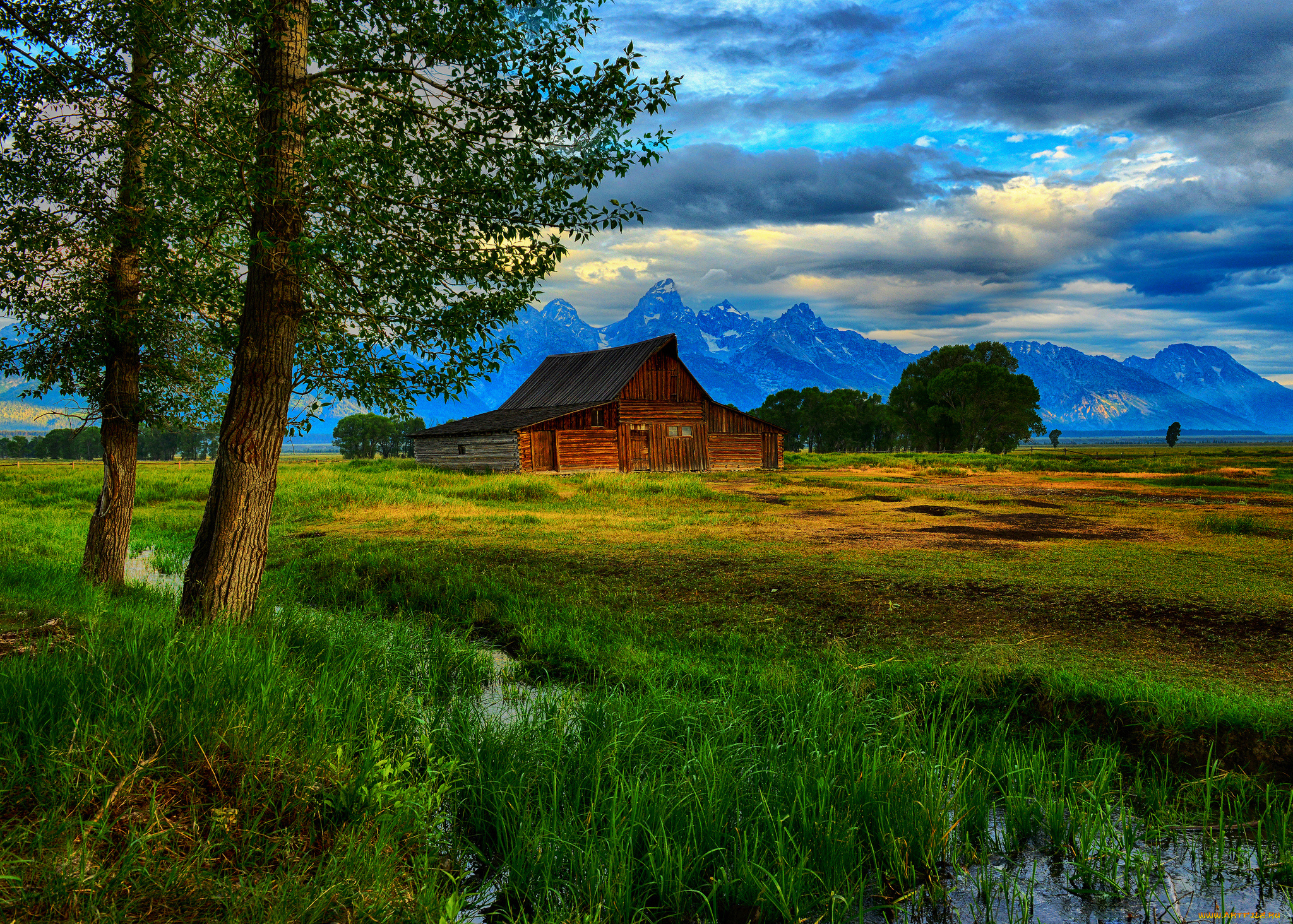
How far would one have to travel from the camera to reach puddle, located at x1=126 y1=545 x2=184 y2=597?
10500mm

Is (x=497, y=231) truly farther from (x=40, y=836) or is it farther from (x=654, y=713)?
(x=40, y=836)

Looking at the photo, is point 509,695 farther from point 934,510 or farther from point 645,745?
point 934,510

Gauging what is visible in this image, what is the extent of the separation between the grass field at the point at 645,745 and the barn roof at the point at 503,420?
93.3ft

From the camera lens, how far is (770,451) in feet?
154

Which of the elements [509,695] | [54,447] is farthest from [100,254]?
[54,447]

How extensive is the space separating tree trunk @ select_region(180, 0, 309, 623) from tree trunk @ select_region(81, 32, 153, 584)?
317cm

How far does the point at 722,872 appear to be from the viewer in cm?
337

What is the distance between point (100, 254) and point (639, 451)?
109ft

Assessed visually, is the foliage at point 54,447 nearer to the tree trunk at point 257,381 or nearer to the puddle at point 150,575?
the puddle at point 150,575

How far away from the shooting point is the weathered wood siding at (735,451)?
44312 mm

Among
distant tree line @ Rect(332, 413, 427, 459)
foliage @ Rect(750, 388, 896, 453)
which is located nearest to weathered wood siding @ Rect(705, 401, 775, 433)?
foliage @ Rect(750, 388, 896, 453)

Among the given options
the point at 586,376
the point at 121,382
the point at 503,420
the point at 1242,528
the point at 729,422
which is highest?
the point at 586,376

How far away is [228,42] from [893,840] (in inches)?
429

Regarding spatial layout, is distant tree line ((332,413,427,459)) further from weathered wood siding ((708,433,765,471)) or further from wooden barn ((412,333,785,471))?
weathered wood siding ((708,433,765,471))
